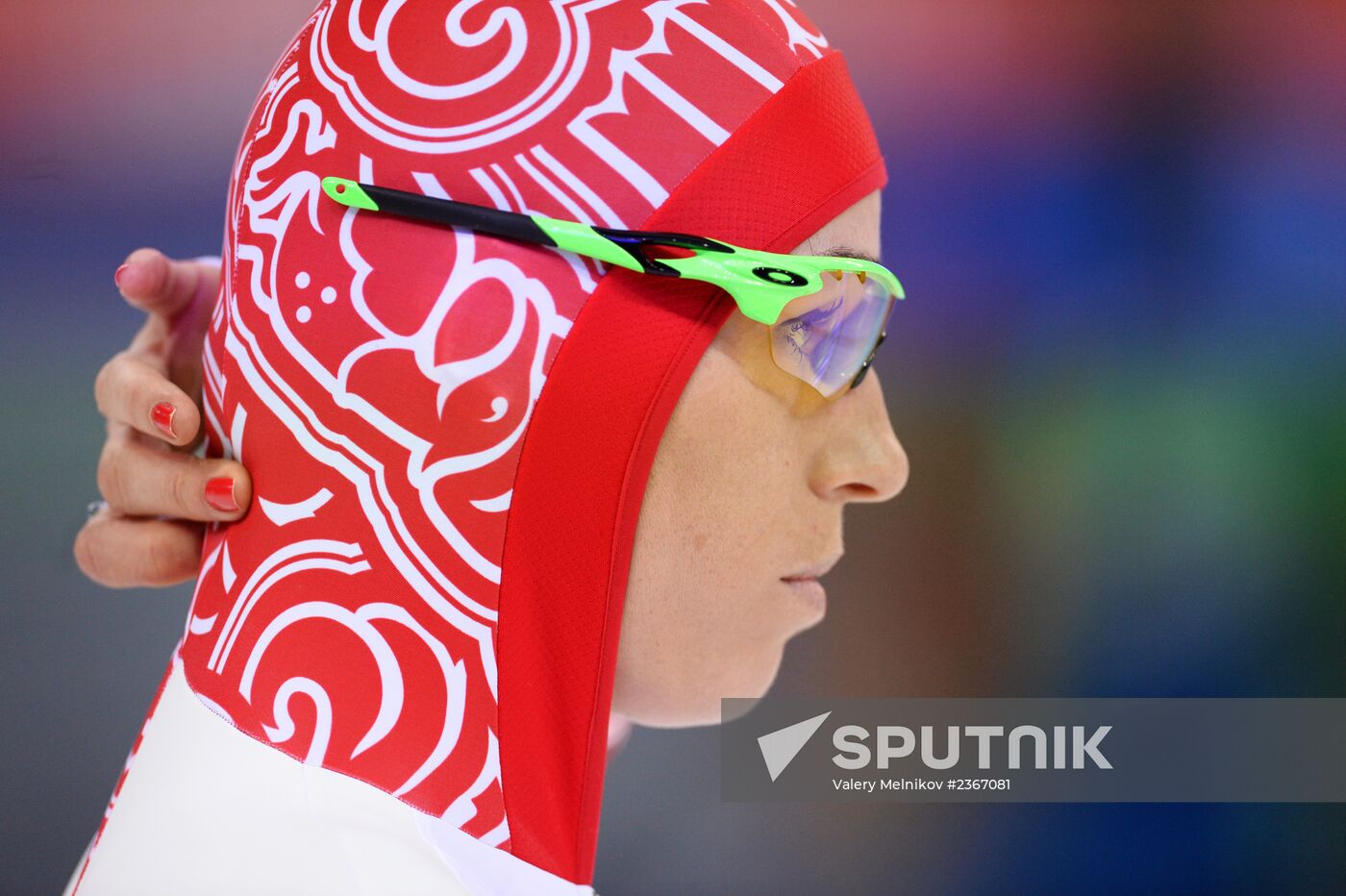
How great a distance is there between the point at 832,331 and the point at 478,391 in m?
0.36

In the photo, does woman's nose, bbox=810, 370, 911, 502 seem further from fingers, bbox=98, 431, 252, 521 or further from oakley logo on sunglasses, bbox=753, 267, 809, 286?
fingers, bbox=98, 431, 252, 521

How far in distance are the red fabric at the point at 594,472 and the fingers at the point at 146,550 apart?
46 centimetres

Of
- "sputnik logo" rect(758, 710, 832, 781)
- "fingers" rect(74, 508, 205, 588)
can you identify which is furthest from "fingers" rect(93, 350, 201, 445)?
"sputnik logo" rect(758, 710, 832, 781)

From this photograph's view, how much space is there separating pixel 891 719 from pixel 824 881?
463mm

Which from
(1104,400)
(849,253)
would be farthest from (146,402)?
(1104,400)

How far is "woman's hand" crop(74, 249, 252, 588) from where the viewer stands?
110 centimetres

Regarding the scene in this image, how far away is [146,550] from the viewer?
4.06ft

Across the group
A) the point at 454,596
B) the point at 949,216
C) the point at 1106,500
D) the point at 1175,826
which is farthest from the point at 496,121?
the point at 1175,826

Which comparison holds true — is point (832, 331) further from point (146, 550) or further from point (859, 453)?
point (146, 550)

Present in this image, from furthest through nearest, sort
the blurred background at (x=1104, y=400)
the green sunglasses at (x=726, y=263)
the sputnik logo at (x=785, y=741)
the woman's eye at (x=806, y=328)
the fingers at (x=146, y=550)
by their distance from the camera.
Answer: the blurred background at (x=1104, y=400) < the sputnik logo at (x=785, y=741) < the fingers at (x=146, y=550) < the woman's eye at (x=806, y=328) < the green sunglasses at (x=726, y=263)

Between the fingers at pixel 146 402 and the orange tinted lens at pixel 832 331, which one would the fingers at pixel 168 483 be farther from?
the orange tinted lens at pixel 832 331

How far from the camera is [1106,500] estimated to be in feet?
8.34

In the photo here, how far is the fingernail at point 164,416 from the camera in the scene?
44.7 inches

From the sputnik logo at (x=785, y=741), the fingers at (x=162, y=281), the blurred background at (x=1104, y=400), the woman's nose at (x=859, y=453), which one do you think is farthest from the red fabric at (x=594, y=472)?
the blurred background at (x=1104, y=400)
